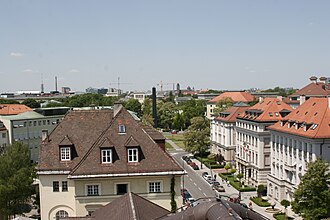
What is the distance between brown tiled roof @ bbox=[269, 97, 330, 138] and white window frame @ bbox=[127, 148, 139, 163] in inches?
903

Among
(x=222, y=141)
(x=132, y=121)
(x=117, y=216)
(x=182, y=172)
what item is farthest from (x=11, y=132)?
(x=117, y=216)

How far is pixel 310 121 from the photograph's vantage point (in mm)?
49344

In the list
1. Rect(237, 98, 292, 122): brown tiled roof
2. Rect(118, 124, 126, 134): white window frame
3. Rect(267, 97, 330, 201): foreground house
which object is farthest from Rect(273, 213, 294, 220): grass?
Rect(118, 124, 126, 134): white window frame

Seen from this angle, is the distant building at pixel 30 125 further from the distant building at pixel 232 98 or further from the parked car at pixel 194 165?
the distant building at pixel 232 98

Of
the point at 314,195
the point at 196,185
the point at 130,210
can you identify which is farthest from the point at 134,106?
the point at 130,210

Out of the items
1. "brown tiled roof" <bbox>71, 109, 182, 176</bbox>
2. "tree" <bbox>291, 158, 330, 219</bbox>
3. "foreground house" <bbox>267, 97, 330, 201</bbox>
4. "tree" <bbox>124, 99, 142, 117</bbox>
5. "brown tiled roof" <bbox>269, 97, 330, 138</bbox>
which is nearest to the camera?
"brown tiled roof" <bbox>71, 109, 182, 176</bbox>

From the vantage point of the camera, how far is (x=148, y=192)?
32.8 meters

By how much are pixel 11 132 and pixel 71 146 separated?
47322mm

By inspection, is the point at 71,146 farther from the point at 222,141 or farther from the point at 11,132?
the point at 222,141

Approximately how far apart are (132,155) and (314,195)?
19.1 meters

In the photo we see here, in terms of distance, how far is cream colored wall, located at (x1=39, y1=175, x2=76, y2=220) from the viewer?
1302 inches

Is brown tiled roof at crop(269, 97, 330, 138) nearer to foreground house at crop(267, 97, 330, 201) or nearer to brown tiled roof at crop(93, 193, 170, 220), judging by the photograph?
foreground house at crop(267, 97, 330, 201)

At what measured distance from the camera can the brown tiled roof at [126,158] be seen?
32281mm

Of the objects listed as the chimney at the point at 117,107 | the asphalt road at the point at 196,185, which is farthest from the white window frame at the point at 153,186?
the asphalt road at the point at 196,185
